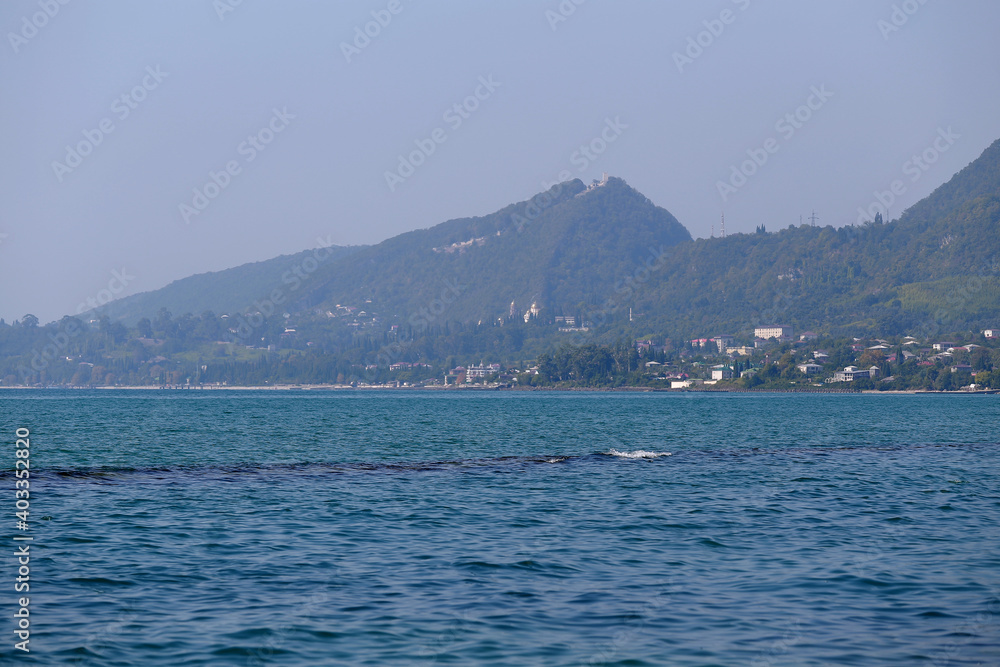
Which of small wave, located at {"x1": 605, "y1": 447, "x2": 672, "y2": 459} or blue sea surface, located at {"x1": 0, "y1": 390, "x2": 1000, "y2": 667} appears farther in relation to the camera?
small wave, located at {"x1": 605, "y1": 447, "x2": 672, "y2": 459}

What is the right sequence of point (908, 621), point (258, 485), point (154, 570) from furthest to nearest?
point (258, 485) → point (154, 570) → point (908, 621)

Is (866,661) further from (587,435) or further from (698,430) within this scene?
(698,430)

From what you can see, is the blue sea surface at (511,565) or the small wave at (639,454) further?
the small wave at (639,454)

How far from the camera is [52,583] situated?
19.8m

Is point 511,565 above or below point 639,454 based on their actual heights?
above

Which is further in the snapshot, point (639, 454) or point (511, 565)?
point (639, 454)

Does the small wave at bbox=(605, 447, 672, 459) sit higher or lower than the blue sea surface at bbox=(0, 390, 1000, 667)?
lower

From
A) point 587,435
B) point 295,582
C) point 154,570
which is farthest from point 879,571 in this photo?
point 587,435

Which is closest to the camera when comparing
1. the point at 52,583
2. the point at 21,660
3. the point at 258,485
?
the point at 21,660

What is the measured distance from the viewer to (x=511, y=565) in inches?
865

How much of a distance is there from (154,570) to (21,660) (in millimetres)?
6769

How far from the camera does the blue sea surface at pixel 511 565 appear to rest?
15.6m

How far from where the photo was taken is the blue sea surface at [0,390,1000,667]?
1561 centimetres

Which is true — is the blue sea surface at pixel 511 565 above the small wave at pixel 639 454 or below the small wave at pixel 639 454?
above
